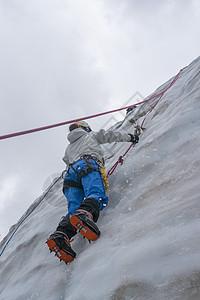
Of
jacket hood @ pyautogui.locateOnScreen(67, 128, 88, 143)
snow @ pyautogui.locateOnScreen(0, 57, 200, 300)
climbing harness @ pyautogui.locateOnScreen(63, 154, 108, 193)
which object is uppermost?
jacket hood @ pyautogui.locateOnScreen(67, 128, 88, 143)

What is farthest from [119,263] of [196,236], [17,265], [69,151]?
[17,265]

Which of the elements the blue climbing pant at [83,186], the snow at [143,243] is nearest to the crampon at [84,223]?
the snow at [143,243]

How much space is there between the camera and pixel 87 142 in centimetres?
326

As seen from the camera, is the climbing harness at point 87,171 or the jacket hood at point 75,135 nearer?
the climbing harness at point 87,171

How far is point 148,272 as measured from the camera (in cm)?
140

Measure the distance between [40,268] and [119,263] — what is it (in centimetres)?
162

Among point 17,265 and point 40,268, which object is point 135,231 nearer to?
point 40,268

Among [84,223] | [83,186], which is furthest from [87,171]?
[84,223]

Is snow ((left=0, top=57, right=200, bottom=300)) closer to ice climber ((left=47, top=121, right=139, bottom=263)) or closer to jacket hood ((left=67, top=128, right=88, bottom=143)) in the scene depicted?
ice climber ((left=47, top=121, right=139, bottom=263))

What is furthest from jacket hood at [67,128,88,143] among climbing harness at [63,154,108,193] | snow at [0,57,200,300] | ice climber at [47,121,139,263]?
snow at [0,57,200,300]

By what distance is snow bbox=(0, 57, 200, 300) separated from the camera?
134cm

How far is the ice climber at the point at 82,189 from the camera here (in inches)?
84.0

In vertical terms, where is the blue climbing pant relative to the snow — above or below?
above

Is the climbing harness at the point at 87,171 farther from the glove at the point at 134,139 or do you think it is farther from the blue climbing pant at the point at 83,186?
the glove at the point at 134,139
